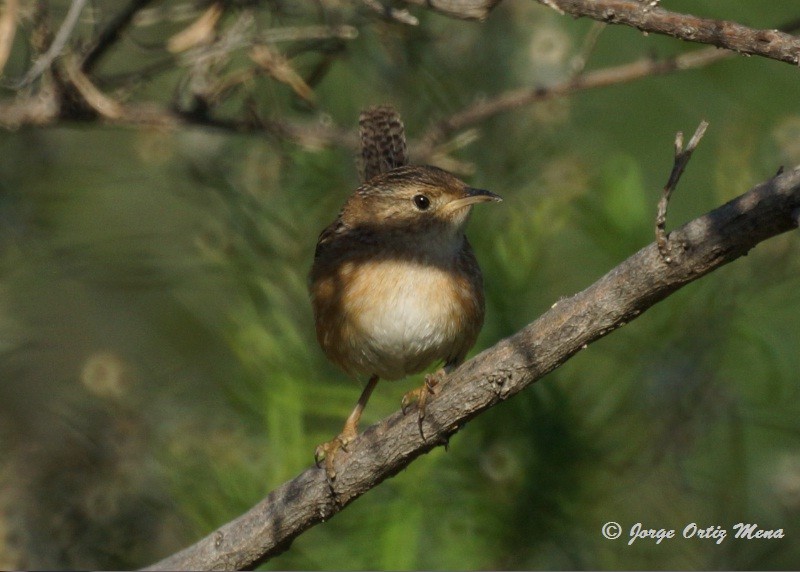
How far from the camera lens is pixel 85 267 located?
5.23 metres

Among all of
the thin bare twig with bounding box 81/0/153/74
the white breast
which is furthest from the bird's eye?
the thin bare twig with bounding box 81/0/153/74

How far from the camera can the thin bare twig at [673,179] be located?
233 cm

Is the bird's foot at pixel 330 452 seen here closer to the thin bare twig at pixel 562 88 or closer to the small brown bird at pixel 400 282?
the small brown bird at pixel 400 282

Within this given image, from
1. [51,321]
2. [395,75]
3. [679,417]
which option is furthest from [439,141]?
[51,321]

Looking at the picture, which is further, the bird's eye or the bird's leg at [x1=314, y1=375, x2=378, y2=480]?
the bird's eye

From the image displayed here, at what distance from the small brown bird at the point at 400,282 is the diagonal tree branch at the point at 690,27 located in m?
1.31

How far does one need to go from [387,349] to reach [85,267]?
201 centimetres

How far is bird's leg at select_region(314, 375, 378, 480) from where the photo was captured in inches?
132

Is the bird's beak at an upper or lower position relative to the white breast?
upper

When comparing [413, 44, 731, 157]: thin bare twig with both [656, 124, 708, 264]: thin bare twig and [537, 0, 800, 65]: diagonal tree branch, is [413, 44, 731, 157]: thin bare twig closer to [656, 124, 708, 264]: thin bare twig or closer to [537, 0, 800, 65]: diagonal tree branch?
[537, 0, 800, 65]: diagonal tree branch

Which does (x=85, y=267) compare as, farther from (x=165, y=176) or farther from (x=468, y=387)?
(x=468, y=387)

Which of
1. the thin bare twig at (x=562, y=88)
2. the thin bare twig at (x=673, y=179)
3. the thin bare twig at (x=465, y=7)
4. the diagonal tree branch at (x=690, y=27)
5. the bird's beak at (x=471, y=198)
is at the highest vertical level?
the diagonal tree branch at (x=690, y=27)

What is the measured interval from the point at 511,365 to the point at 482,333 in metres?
1.65

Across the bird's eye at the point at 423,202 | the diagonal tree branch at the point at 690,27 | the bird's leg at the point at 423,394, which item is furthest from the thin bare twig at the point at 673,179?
the bird's eye at the point at 423,202
